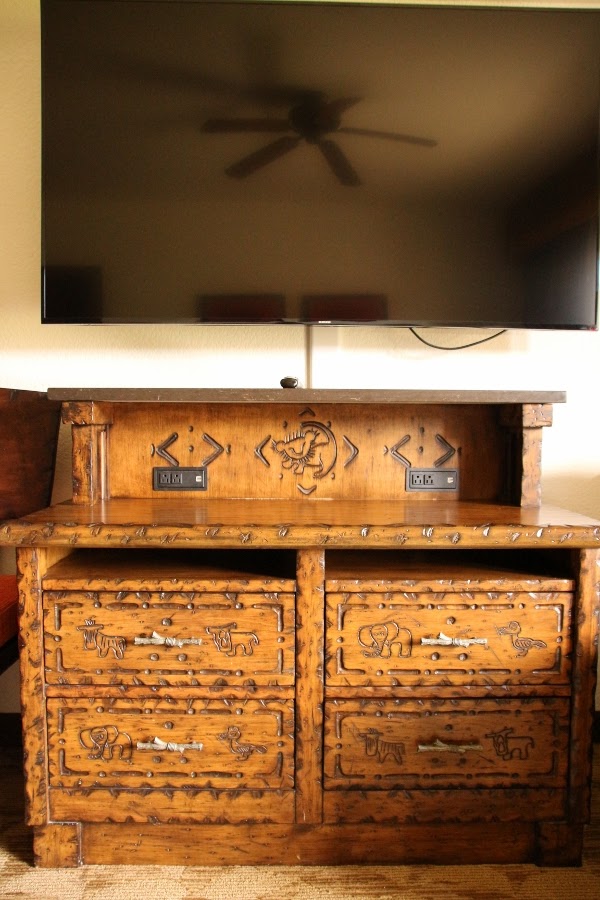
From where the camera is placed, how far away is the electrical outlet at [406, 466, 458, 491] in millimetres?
1438

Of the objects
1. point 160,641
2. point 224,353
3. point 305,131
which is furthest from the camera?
point 224,353

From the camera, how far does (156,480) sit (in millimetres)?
1420

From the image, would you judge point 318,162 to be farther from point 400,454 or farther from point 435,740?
point 435,740

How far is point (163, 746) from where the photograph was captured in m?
1.14

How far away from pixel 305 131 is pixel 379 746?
1.39m

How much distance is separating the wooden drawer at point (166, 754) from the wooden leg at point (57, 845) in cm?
7

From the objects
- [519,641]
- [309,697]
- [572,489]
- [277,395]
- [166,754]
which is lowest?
[166,754]

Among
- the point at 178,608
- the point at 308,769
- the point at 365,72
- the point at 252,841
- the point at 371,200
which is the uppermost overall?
the point at 365,72

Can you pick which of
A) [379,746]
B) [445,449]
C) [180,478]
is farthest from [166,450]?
[379,746]

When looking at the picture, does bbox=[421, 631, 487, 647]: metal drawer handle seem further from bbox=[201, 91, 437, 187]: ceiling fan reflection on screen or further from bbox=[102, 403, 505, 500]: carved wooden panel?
bbox=[201, 91, 437, 187]: ceiling fan reflection on screen

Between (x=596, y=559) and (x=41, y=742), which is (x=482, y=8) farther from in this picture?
(x=41, y=742)

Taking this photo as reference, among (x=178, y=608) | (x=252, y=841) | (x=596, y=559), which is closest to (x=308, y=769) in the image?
(x=252, y=841)

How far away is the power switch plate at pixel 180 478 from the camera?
4.66 feet

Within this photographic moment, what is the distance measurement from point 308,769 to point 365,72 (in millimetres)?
1563
